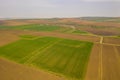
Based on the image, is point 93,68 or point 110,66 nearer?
point 93,68

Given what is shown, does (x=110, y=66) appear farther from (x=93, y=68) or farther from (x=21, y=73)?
(x=21, y=73)

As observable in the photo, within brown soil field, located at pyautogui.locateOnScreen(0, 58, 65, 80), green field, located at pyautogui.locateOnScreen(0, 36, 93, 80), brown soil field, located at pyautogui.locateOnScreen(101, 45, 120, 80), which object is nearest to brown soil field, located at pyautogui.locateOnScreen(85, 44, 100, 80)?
green field, located at pyautogui.locateOnScreen(0, 36, 93, 80)

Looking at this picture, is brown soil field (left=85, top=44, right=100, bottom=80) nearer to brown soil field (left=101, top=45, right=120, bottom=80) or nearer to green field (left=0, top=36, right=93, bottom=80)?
green field (left=0, top=36, right=93, bottom=80)

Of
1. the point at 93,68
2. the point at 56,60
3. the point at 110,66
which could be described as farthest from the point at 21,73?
the point at 110,66

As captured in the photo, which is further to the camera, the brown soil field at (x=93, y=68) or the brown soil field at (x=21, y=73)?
the brown soil field at (x=93, y=68)

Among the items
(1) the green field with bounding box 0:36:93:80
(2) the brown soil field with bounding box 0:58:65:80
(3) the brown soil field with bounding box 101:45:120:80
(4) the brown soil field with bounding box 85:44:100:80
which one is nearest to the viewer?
(2) the brown soil field with bounding box 0:58:65:80

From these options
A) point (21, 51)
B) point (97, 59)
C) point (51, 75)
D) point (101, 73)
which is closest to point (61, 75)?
point (51, 75)

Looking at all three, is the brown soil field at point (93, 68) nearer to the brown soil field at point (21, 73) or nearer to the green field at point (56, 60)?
the green field at point (56, 60)

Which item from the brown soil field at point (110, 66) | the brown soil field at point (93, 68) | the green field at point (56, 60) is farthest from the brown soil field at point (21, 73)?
the brown soil field at point (110, 66)

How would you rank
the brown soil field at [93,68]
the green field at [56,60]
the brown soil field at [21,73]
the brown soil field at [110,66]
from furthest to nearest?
the green field at [56,60]
the brown soil field at [110,66]
the brown soil field at [93,68]
the brown soil field at [21,73]
